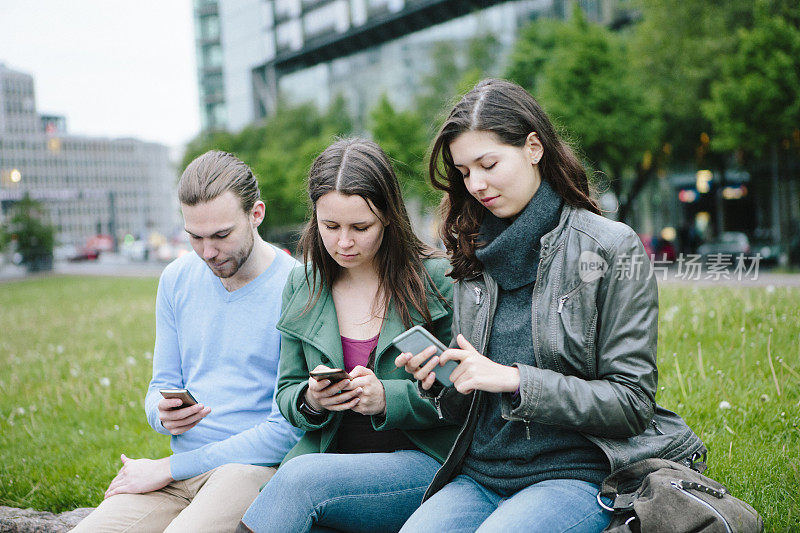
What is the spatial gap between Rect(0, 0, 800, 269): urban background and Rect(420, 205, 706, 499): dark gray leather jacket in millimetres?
638

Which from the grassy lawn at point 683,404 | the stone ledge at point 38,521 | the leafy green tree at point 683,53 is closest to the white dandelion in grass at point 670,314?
the grassy lawn at point 683,404

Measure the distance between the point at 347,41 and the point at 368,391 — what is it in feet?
171

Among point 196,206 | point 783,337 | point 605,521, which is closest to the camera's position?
point 605,521

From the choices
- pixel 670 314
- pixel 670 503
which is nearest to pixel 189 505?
pixel 670 503

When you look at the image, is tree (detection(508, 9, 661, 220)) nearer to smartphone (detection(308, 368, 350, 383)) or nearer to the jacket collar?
the jacket collar

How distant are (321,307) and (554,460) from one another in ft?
4.02

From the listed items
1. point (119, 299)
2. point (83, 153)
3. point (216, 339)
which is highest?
point (83, 153)

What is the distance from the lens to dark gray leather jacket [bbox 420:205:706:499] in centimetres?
232

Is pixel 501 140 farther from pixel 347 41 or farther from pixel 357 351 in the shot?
pixel 347 41

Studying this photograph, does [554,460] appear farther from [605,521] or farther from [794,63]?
[794,63]

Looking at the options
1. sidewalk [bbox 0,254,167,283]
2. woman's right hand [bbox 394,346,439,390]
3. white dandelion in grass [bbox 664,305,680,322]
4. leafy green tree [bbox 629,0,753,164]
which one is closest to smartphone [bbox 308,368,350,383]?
woman's right hand [bbox 394,346,439,390]

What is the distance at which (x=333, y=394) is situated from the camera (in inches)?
110

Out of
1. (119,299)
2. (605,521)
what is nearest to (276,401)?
(605,521)

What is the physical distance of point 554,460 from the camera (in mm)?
2504
